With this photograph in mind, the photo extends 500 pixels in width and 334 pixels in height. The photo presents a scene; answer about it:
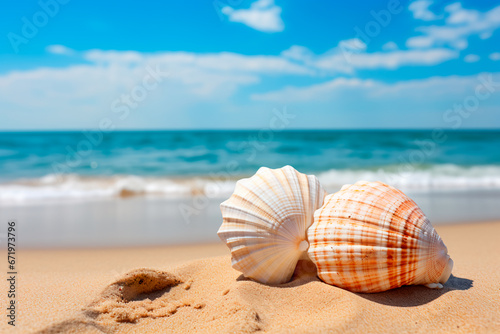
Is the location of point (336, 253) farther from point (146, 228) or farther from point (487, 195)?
point (487, 195)

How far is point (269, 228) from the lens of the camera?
2.74 m

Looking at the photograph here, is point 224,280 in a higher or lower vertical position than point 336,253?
lower

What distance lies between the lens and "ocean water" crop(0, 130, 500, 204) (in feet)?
35.9

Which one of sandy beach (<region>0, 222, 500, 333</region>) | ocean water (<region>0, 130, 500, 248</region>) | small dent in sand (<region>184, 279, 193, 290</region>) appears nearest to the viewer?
sandy beach (<region>0, 222, 500, 333</region>)

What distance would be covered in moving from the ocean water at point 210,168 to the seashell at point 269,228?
22.1 ft

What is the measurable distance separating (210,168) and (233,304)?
15304 mm

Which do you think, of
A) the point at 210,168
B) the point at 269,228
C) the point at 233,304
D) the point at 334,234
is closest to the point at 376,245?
the point at 334,234

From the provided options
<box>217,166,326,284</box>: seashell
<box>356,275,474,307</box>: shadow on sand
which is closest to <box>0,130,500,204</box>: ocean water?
<box>217,166,326,284</box>: seashell

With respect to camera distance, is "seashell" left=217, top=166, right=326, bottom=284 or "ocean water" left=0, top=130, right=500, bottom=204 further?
"ocean water" left=0, top=130, right=500, bottom=204

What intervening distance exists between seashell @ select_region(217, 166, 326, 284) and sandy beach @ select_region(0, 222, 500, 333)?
0.14 meters

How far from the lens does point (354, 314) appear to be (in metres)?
2.34

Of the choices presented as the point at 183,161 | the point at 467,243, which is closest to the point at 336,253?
the point at 467,243

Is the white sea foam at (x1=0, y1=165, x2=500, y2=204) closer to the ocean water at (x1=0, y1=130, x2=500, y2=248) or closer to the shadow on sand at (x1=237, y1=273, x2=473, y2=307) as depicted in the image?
the ocean water at (x1=0, y1=130, x2=500, y2=248)

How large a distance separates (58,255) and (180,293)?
7.73 ft
